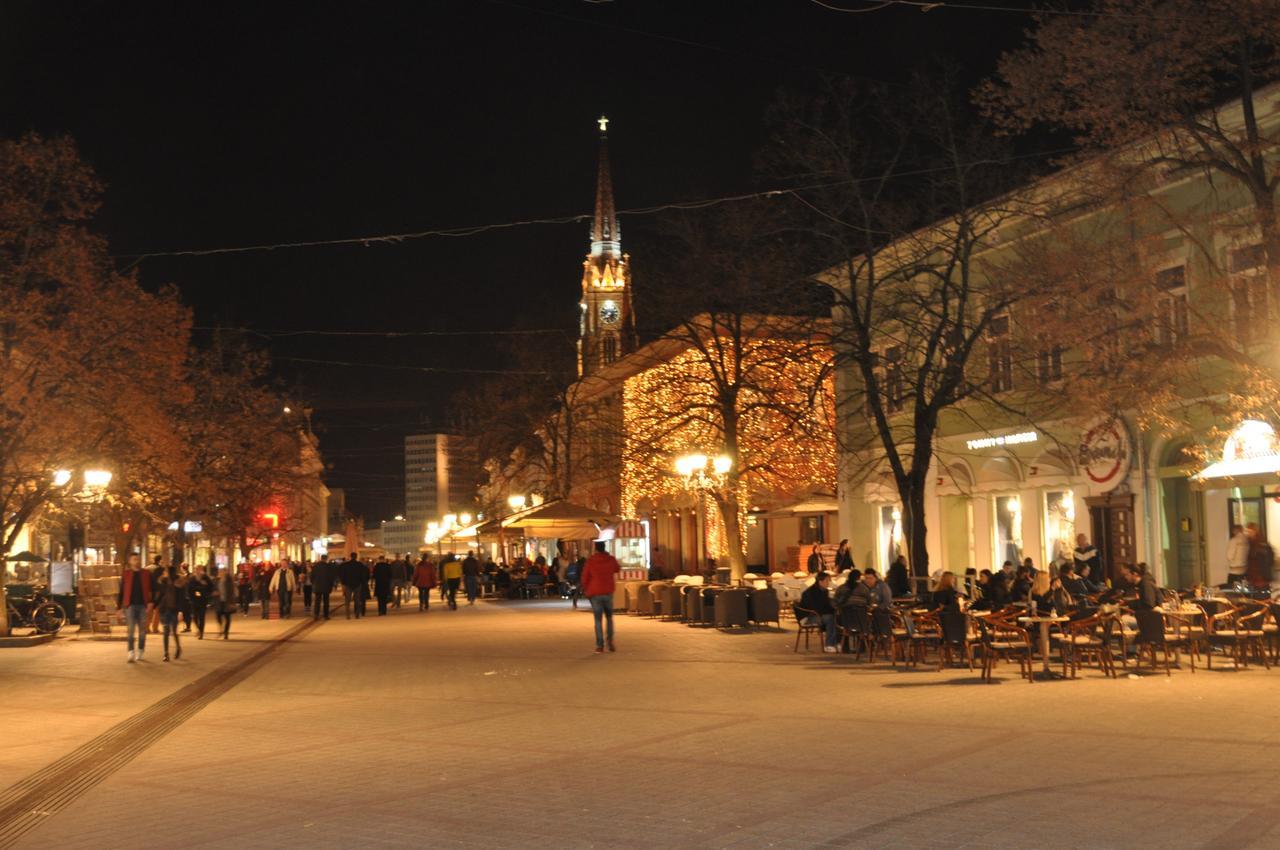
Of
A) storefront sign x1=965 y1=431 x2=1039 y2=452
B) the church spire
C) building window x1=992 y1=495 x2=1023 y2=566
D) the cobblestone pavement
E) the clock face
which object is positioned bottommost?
the cobblestone pavement

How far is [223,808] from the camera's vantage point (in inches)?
383

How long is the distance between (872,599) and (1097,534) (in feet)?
33.3

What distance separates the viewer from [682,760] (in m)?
11.5

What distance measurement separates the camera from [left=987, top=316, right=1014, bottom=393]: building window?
27.5 m

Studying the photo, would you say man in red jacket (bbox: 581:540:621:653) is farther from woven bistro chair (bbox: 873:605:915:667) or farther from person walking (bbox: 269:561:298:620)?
person walking (bbox: 269:561:298:620)

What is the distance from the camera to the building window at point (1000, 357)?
90.1 feet

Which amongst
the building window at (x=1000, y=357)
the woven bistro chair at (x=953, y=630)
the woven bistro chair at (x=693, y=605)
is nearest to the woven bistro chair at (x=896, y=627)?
the woven bistro chair at (x=953, y=630)

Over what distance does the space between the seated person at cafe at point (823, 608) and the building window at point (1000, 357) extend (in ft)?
17.1

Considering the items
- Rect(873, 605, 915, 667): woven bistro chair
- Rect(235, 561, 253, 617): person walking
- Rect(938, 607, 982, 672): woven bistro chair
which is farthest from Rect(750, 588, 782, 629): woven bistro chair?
Rect(235, 561, 253, 617): person walking

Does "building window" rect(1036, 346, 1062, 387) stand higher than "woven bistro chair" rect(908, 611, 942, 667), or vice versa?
"building window" rect(1036, 346, 1062, 387)

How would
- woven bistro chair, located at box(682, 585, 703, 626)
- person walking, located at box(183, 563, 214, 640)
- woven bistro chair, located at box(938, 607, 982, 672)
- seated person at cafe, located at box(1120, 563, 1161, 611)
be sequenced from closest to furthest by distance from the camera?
seated person at cafe, located at box(1120, 563, 1161, 611) < woven bistro chair, located at box(938, 607, 982, 672) < person walking, located at box(183, 563, 214, 640) < woven bistro chair, located at box(682, 585, 703, 626)

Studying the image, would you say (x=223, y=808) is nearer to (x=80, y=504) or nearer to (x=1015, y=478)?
(x=1015, y=478)

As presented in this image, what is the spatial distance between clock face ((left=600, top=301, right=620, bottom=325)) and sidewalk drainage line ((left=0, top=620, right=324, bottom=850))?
98.5m

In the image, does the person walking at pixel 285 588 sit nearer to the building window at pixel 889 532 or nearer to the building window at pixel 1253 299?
the building window at pixel 889 532
